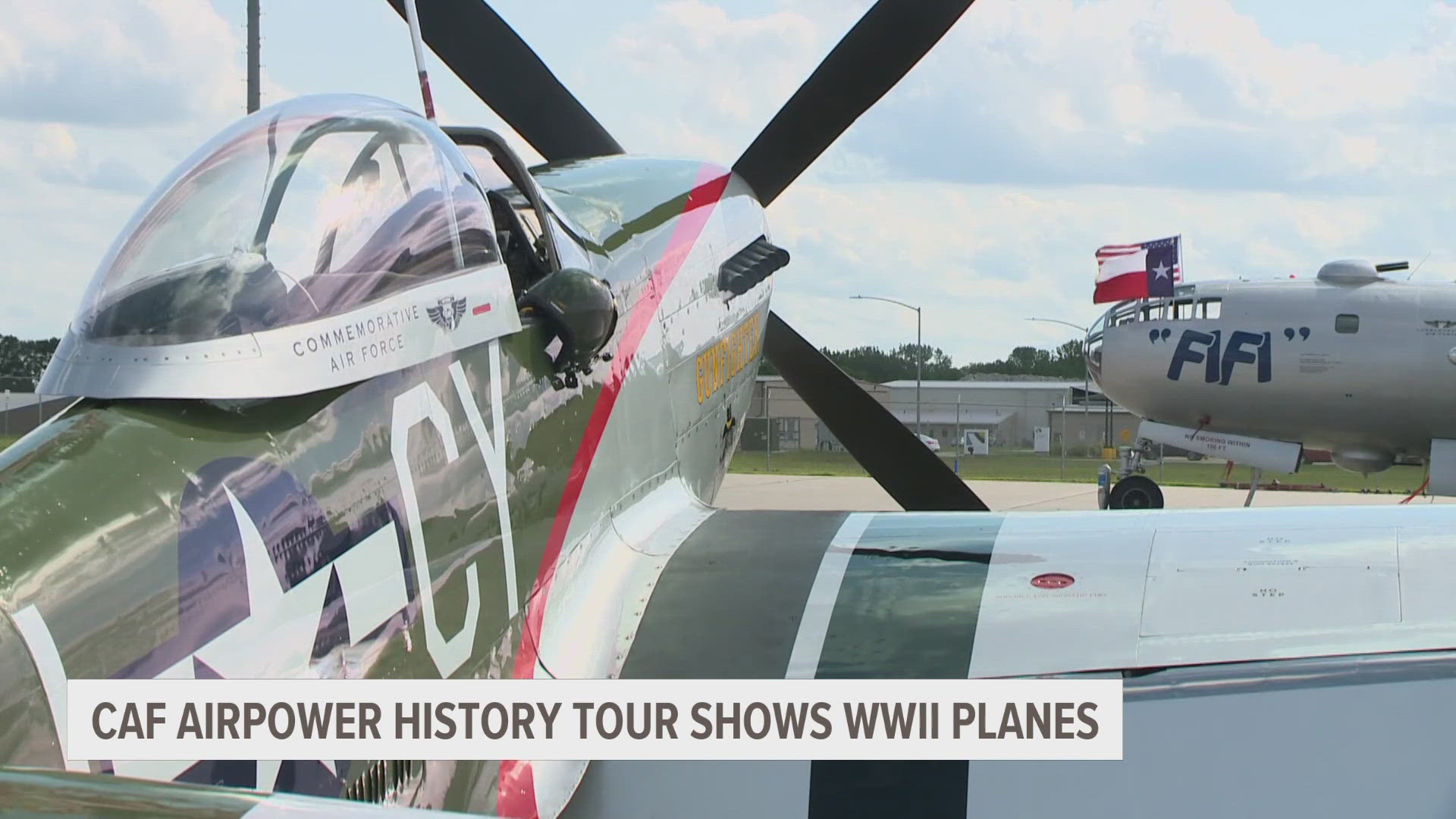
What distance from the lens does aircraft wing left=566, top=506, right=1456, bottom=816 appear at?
9.80 ft

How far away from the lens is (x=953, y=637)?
359 cm

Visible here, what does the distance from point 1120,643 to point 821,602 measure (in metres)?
0.85

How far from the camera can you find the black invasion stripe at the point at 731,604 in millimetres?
3664

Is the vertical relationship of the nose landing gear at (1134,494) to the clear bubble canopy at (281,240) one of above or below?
below

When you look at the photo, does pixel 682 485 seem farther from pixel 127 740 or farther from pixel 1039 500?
pixel 1039 500

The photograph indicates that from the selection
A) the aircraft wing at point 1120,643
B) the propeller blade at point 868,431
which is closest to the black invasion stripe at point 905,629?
the aircraft wing at point 1120,643

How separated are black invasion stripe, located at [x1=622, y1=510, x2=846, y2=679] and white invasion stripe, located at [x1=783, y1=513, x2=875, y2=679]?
0.02 m

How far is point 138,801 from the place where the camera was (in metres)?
1.11

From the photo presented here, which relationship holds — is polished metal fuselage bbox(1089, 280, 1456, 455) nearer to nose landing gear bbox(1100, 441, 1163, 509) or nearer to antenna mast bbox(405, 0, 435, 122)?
nose landing gear bbox(1100, 441, 1163, 509)

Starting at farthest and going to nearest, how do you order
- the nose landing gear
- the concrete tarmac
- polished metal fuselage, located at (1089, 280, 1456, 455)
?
the concrete tarmac
the nose landing gear
polished metal fuselage, located at (1089, 280, 1456, 455)

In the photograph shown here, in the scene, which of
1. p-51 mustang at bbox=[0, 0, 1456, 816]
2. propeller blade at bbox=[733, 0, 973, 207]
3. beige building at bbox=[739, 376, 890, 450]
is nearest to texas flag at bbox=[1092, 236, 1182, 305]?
propeller blade at bbox=[733, 0, 973, 207]

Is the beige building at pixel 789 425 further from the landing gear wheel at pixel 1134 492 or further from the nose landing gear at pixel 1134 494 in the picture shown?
the landing gear wheel at pixel 1134 492

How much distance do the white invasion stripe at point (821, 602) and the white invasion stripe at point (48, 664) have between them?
2.00m

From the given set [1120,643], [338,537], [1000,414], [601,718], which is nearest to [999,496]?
[1120,643]
